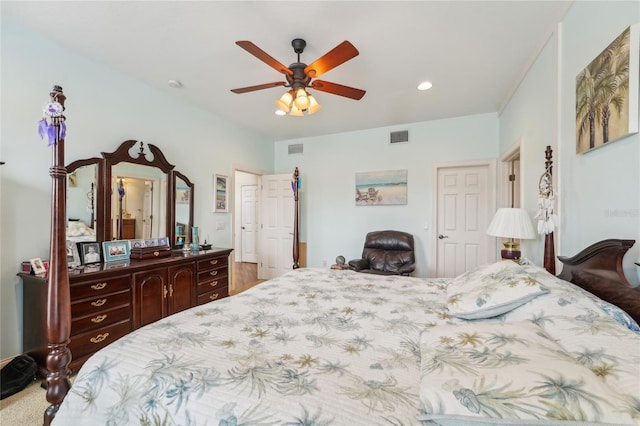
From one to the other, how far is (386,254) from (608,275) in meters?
2.88

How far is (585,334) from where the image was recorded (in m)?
0.93

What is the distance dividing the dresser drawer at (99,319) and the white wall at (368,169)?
10.2 ft

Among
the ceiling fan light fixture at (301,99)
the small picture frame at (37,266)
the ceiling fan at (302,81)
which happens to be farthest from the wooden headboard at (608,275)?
A: the small picture frame at (37,266)

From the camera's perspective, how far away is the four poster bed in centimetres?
68

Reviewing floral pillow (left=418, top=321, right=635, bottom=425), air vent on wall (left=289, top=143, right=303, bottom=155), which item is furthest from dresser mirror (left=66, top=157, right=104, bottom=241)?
air vent on wall (left=289, top=143, right=303, bottom=155)

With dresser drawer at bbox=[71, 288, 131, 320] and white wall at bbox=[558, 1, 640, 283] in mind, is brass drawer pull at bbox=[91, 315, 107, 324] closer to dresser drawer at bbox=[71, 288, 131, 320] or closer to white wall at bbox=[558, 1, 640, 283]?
dresser drawer at bbox=[71, 288, 131, 320]

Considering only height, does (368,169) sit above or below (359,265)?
above

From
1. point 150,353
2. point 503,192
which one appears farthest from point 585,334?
point 503,192

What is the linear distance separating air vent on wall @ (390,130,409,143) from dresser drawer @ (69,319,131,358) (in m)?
4.17

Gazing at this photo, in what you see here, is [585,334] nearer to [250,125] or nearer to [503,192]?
[503,192]

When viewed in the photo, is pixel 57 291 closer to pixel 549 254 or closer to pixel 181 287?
pixel 181 287

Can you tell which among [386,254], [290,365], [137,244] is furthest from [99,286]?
[386,254]

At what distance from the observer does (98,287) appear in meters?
2.18

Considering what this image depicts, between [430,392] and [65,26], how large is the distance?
10.8 feet
